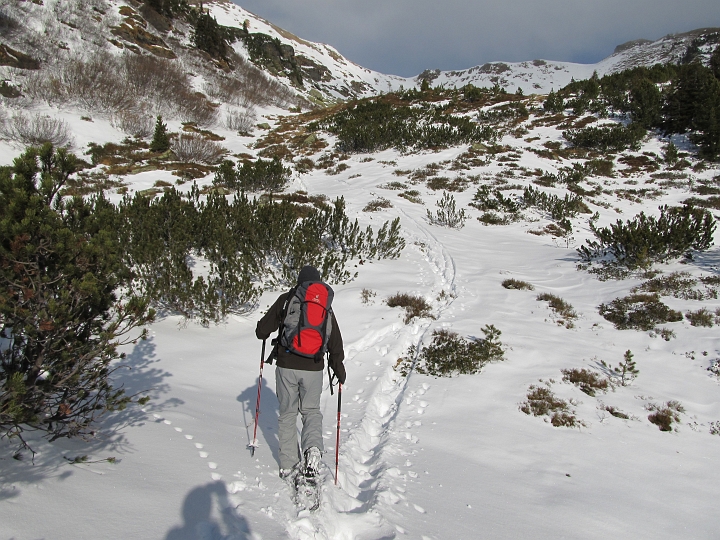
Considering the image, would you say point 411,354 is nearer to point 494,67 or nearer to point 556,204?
point 556,204

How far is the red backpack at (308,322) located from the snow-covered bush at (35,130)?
1810 cm

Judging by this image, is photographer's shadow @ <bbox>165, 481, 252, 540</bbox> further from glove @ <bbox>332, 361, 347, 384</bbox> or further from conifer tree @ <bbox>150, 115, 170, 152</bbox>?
conifer tree @ <bbox>150, 115, 170, 152</bbox>

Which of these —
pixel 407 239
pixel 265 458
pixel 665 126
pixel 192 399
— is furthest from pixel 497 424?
pixel 665 126

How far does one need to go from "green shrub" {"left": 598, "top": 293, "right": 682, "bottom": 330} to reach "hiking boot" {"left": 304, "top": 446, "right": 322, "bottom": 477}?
5386mm

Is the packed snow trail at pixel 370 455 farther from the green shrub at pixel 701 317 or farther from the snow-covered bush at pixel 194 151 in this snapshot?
the snow-covered bush at pixel 194 151

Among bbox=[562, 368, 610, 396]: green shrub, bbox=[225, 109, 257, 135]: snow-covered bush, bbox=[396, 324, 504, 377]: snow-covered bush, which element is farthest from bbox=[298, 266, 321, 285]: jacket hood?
bbox=[225, 109, 257, 135]: snow-covered bush

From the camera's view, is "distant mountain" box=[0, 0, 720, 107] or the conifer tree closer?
the conifer tree

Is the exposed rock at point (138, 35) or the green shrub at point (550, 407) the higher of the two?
the exposed rock at point (138, 35)

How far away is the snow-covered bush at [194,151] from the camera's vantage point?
63.2ft

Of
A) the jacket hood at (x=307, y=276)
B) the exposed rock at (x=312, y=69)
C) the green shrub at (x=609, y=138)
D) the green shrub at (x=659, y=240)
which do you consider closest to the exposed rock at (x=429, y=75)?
the exposed rock at (x=312, y=69)

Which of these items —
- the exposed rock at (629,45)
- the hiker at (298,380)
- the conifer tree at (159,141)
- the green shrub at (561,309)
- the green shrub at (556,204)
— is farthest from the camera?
the exposed rock at (629,45)

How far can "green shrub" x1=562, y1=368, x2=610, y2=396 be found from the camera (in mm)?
4312

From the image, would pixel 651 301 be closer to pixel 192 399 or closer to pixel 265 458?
pixel 265 458

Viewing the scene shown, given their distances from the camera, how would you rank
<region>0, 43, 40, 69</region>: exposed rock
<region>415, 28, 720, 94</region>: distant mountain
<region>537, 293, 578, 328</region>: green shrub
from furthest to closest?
<region>415, 28, 720, 94</region>: distant mountain, <region>0, 43, 40, 69</region>: exposed rock, <region>537, 293, 578, 328</region>: green shrub
